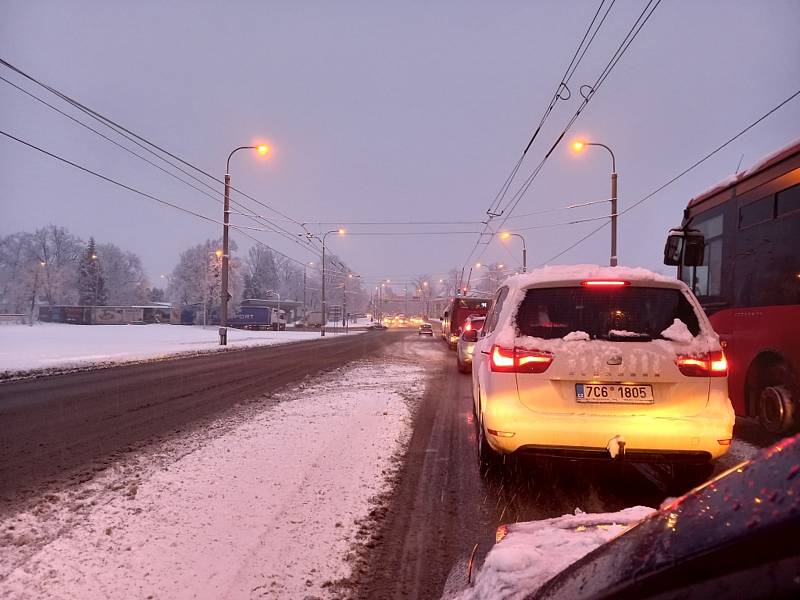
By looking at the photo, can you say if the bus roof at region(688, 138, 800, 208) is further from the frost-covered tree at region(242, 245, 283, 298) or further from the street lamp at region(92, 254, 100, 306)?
the frost-covered tree at region(242, 245, 283, 298)

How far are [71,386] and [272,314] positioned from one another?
2283 inches

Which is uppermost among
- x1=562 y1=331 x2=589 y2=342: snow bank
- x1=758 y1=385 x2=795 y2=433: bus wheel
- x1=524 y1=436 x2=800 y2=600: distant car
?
x1=562 y1=331 x2=589 y2=342: snow bank

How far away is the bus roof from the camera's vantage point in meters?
5.28

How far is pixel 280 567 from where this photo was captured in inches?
103

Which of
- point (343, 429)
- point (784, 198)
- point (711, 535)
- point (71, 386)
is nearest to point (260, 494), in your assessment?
point (343, 429)

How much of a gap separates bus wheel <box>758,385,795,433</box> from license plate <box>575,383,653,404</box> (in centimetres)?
281

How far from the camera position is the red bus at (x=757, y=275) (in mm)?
5102

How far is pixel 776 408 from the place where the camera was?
5.26 m

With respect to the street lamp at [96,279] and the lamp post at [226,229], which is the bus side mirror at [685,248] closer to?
the lamp post at [226,229]

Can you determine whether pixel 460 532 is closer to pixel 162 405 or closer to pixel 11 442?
pixel 11 442

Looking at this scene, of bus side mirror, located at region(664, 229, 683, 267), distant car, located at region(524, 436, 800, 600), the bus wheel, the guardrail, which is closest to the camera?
distant car, located at region(524, 436, 800, 600)

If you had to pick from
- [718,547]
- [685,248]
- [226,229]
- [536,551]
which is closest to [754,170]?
[685,248]

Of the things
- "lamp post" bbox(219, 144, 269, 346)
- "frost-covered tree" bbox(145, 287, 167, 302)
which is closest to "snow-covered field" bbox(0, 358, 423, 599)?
"lamp post" bbox(219, 144, 269, 346)

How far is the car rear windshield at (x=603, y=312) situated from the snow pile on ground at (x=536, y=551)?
192cm
